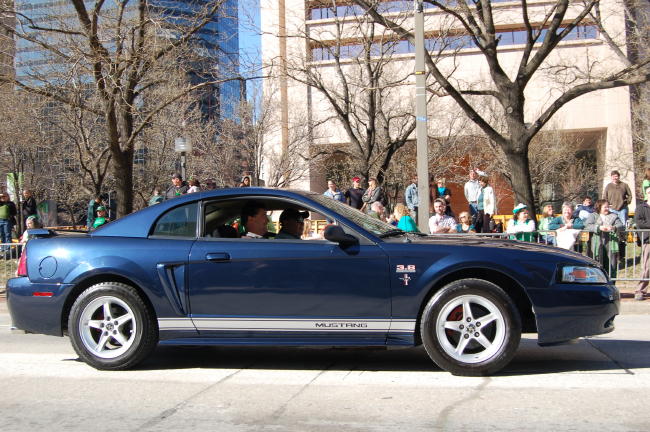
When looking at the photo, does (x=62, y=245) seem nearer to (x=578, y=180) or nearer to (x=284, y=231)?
(x=284, y=231)

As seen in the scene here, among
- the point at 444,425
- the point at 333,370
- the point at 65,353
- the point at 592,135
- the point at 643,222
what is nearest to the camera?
Result: the point at 444,425

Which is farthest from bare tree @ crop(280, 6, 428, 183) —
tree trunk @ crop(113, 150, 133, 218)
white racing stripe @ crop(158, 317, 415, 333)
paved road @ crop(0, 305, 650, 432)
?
white racing stripe @ crop(158, 317, 415, 333)

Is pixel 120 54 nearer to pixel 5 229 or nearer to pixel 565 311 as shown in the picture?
pixel 5 229

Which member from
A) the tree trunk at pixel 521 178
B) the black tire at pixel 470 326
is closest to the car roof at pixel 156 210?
the black tire at pixel 470 326

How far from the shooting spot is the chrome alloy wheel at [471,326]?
215 inches

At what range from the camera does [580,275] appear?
552 centimetres

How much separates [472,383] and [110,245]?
3253 mm

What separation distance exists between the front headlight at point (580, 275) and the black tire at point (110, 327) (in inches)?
134

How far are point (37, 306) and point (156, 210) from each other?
1.32 meters

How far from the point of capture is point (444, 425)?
4.30 meters

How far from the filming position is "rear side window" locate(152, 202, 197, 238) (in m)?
6.08

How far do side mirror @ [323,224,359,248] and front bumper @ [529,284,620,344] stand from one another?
1.47m

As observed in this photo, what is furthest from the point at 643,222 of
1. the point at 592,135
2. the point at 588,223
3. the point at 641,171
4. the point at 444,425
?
the point at 592,135

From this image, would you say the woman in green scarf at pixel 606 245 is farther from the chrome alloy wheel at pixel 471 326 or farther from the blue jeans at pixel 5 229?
the blue jeans at pixel 5 229
